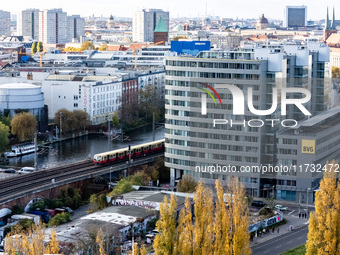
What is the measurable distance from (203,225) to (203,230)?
0.44ft

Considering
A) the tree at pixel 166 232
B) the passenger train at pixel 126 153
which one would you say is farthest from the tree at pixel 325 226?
the passenger train at pixel 126 153

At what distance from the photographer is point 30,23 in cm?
8962

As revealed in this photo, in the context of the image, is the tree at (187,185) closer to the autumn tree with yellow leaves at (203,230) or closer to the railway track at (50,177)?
the railway track at (50,177)

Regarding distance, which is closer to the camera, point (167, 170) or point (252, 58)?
point (252, 58)

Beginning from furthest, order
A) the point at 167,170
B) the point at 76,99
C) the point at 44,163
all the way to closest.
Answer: the point at 76,99 < the point at 44,163 < the point at 167,170

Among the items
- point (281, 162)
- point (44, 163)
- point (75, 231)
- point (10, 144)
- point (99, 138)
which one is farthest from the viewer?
point (99, 138)

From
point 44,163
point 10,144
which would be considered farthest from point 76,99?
point 44,163

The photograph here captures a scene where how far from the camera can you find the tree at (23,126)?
102ft

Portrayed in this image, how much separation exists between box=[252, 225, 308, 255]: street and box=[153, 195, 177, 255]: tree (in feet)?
12.8

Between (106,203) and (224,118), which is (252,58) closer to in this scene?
(224,118)

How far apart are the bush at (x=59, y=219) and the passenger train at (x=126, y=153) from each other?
5966 millimetres

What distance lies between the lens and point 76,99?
116 feet

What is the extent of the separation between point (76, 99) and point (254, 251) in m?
19.4

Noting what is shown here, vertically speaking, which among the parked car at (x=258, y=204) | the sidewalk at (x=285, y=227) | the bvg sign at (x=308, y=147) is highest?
the bvg sign at (x=308, y=147)
